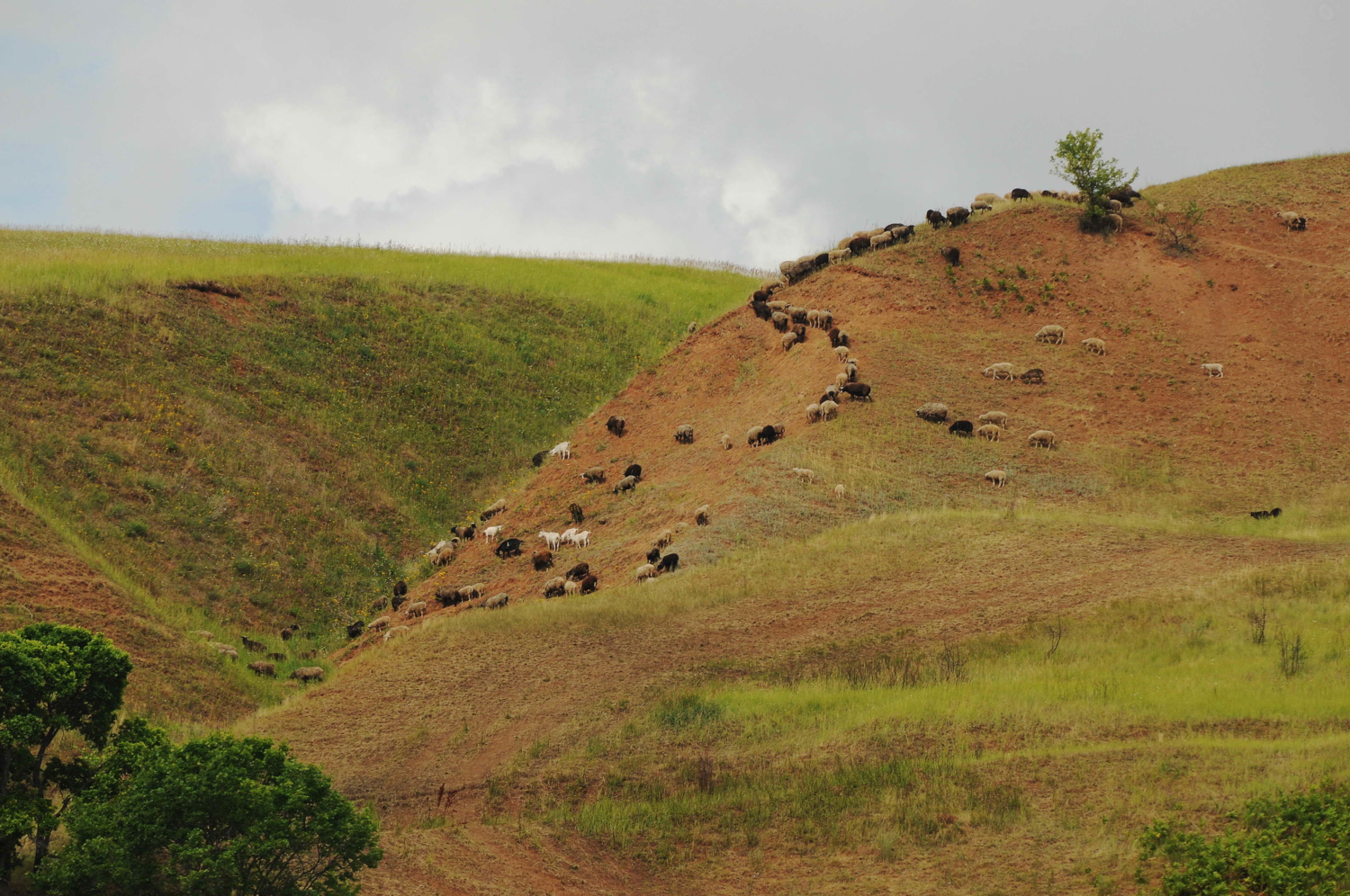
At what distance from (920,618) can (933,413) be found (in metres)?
13.6

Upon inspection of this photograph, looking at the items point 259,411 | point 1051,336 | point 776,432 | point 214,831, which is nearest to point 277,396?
point 259,411

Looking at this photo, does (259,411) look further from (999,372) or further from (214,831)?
(214,831)

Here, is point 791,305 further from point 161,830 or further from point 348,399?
point 161,830

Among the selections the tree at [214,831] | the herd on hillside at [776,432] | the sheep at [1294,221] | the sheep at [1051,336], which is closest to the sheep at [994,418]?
the herd on hillside at [776,432]

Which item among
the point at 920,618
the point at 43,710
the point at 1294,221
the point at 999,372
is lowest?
the point at 920,618

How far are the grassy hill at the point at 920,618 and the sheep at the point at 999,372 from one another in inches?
28.3

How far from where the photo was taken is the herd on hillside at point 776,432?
33281mm

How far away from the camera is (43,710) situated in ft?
60.1

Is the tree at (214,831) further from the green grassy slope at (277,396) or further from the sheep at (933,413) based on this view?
the sheep at (933,413)

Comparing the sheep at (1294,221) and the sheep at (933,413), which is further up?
the sheep at (1294,221)

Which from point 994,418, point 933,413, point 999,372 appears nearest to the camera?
point 933,413

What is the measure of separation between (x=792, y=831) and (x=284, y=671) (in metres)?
18.5

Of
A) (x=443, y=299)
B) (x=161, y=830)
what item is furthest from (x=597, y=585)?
(x=443, y=299)

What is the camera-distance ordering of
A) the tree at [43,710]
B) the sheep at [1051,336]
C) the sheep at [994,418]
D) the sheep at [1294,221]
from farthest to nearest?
the sheep at [1294,221] < the sheep at [1051,336] < the sheep at [994,418] < the tree at [43,710]
